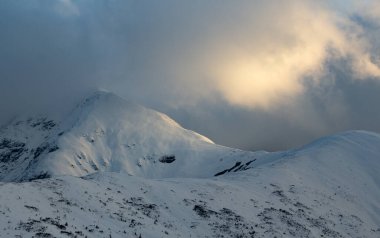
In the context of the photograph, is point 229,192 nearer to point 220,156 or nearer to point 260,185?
point 260,185

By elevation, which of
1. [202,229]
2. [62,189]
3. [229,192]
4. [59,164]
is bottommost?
[202,229]

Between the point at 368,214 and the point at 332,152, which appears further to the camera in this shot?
the point at 332,152

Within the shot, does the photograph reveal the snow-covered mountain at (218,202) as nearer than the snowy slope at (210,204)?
No

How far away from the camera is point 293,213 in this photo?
2418 inches

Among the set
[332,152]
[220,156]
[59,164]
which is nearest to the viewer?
[332,152]

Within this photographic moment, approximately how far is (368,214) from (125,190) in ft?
104

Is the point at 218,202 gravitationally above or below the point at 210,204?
above

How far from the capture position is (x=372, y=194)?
7700 centimetres

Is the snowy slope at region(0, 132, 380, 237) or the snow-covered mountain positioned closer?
the snowy slope at region(0, 132, 380, 237)

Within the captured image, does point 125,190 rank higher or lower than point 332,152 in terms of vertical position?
lower

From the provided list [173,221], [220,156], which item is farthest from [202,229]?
[220,156]

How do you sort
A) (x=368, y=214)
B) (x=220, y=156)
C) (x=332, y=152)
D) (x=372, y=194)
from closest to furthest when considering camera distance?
(x=368, y=214), (x=372, y=194), (x=332, y=152), (x=220, y=156)

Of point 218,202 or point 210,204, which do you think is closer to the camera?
point 210,204

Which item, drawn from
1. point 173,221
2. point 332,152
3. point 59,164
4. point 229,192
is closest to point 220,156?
point 59,164
